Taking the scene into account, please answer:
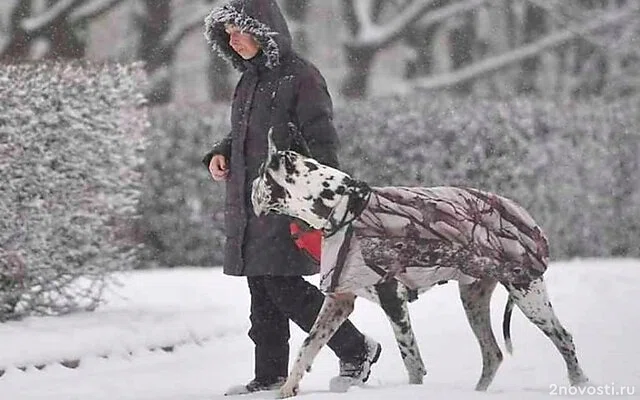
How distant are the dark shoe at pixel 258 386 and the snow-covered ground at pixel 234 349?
0.07 meters

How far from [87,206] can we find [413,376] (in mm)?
4678

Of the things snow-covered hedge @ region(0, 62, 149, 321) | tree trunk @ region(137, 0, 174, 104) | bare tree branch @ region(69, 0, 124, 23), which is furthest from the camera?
tree trunk @ region(137, 0, 174, 104)

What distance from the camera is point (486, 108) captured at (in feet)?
55.4

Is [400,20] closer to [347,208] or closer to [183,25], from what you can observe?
[183,25]

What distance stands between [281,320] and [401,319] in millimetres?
966

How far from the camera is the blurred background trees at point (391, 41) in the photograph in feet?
99.1

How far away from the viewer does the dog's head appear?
720 centimetres

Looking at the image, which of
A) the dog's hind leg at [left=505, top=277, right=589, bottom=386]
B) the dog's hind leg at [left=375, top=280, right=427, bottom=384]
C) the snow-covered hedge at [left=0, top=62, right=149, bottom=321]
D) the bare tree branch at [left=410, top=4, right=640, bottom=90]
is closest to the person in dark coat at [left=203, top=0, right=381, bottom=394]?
the dog's hind leg at [left=375, top=280, right=427, bottom=384]

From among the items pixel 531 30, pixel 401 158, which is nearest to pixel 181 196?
pixel 401 158

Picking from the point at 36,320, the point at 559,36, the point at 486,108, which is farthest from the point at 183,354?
the point at 559,36

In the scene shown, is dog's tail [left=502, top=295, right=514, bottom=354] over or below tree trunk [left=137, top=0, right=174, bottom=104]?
below

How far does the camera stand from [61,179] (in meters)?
11.3

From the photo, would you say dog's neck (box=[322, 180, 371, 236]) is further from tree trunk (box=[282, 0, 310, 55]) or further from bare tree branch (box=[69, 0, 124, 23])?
tree trunk (box=[282, 0, 310, 55])

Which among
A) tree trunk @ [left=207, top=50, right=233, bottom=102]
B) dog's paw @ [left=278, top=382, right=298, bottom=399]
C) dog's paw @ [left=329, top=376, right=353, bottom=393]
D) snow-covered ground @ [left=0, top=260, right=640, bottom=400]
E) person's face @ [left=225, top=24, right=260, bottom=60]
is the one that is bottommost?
snow-covered ground @ [left=0, top=260, right=640, bottom=400]
